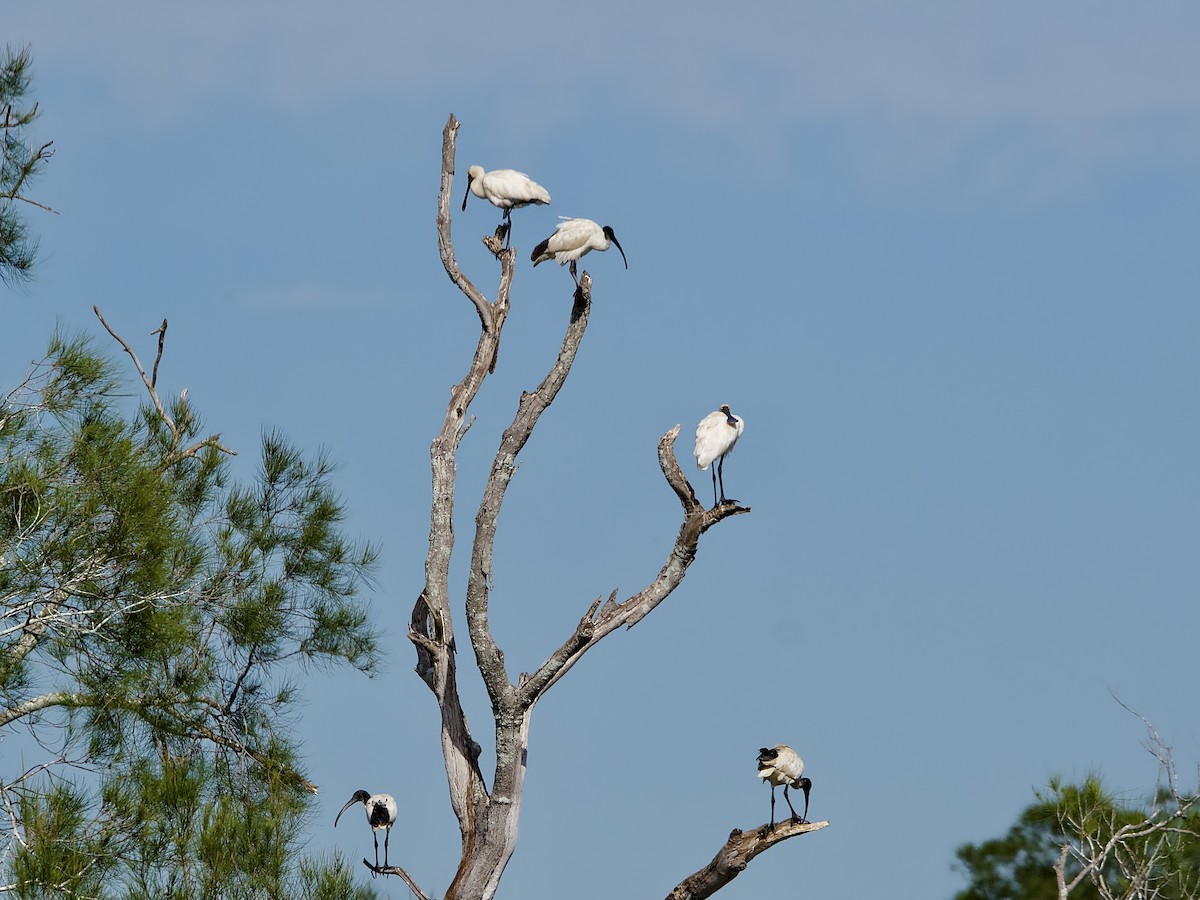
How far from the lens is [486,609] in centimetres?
837

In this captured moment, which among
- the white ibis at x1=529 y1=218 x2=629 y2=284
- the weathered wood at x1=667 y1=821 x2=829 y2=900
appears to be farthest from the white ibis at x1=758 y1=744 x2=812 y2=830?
the white ibis at x1=529 y1=218 x2=629 y2=284

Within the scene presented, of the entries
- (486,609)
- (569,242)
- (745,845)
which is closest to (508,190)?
(569,242)

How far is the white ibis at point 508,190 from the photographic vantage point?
9.27 meters

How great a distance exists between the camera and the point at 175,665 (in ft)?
32.6

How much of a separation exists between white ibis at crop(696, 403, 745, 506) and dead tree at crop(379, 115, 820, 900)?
79 centimetres

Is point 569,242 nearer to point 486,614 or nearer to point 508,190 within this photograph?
point 508,190

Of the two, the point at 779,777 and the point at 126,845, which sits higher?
the point at 779,777

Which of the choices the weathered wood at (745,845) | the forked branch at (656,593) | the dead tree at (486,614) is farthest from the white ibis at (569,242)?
the weathered wood at (745,845)

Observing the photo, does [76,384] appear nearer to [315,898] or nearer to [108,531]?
[108,531]

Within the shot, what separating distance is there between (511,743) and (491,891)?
80 centimetres

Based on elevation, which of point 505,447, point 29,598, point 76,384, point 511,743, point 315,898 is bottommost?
point 315,898

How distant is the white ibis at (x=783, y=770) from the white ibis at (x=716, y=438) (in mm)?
1389

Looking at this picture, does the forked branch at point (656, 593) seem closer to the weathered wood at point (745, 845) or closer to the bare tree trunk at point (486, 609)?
the bare tree trunk at point (486, 609)

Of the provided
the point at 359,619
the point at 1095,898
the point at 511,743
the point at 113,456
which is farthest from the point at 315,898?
the point at 1095,898
